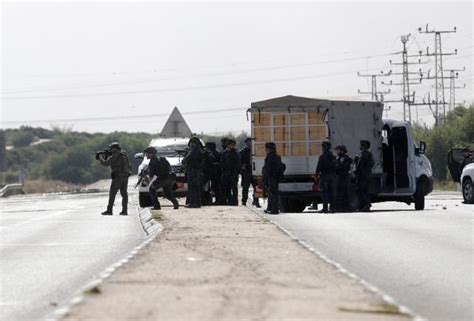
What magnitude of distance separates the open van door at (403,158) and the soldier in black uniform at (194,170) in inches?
200

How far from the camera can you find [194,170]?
3662cm

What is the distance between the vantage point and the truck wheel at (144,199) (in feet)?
131

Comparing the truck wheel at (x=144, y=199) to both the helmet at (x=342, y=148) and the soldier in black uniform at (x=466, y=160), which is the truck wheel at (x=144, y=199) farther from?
the soldier in black uniform at (x=466, y=160)

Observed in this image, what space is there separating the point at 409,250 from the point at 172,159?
20.5m

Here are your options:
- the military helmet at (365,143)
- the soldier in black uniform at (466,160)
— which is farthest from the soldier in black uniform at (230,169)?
the soldier in black uniform at (466,160)

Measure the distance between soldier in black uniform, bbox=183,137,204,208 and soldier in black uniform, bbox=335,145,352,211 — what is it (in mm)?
3542

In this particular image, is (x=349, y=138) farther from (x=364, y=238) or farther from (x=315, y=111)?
(x=364, y=238)

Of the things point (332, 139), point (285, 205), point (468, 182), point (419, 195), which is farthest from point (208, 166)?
point (468, 182)

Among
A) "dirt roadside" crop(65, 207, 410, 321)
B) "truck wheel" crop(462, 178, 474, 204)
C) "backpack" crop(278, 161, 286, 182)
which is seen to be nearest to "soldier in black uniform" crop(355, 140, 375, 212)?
"backpack" crop(278, 161, 286, 182)

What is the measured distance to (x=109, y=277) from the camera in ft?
49.6

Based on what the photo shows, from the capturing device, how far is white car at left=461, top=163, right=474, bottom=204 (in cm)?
4103

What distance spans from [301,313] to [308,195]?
2480 cm

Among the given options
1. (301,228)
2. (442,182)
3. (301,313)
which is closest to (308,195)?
(301,228)

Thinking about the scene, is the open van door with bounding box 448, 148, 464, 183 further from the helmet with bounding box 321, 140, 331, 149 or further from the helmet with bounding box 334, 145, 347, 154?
the helmet with bounding box 321, 140, 331, 149
